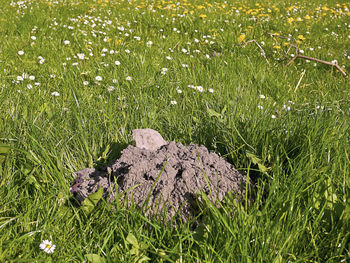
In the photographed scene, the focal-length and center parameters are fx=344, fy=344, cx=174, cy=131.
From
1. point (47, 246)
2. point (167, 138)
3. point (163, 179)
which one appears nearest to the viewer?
point (47, 246)

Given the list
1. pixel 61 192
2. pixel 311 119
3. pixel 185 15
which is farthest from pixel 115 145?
pixel 185 15

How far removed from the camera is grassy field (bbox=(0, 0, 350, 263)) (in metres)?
1.71

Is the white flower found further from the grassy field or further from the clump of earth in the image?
the clump of earth

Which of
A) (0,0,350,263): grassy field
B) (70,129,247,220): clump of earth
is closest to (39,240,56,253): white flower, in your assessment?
(0,0,350,263): grassy field

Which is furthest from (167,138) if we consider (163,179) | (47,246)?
(47,246)

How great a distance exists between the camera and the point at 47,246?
1686 mm

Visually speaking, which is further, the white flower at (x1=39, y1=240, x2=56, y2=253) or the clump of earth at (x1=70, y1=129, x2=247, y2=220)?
the clump of earth at (x1=70, y1=129, x2=247, y2=220)

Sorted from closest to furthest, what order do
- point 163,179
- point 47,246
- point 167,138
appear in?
point 47,246
point 163,179
point 167,138

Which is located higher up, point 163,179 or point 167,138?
point 163,179

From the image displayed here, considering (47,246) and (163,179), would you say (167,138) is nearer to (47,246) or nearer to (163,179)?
(163,179)

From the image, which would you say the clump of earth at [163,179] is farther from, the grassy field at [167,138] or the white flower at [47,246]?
the white flower at [47,246]

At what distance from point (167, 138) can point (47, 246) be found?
137 cm

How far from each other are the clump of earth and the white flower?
39 cm

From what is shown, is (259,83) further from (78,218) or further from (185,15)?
(185,15)
